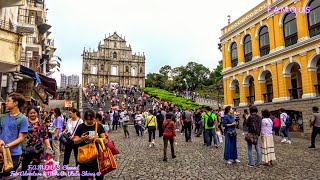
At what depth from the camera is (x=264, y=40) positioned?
2153cm

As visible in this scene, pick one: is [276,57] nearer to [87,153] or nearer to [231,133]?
[231,133]

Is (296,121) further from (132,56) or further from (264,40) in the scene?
(132,56)

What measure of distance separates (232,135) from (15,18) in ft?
53.5

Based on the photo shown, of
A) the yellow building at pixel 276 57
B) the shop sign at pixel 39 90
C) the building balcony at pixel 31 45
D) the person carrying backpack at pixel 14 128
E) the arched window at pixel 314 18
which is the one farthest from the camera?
the building balcony at pixel 31 45

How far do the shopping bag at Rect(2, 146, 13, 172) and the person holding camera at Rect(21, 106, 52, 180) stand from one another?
56.9 inches

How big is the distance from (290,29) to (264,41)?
8.55 feet

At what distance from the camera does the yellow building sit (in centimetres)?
1720

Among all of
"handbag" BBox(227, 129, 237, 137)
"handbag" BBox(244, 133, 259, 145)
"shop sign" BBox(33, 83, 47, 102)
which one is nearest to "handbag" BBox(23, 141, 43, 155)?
"handbag" BBox(227, 129, 237, 137)

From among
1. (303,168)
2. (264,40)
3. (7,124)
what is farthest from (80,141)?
(264,40)

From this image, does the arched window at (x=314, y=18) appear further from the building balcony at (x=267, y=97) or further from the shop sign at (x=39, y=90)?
the shop sign at (x=39, y=90)

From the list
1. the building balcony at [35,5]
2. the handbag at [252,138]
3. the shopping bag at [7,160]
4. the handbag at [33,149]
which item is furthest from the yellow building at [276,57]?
the building balcony at [35,5]

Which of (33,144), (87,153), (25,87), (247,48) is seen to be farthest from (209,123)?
(247,48)

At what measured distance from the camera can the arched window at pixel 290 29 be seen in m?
18.7

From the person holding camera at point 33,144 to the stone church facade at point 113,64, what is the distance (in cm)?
6333
